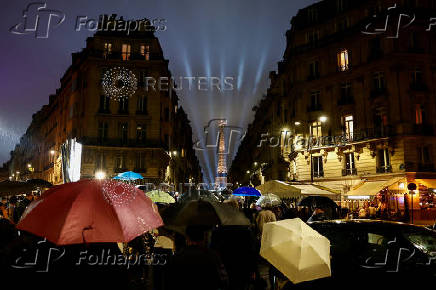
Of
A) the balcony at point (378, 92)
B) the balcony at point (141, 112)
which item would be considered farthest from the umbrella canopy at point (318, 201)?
the balcony at point (141, 112)

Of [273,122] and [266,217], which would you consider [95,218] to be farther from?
[273,122]

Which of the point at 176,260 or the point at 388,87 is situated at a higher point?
the point at 388,87

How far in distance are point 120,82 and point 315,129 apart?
27.1 metres

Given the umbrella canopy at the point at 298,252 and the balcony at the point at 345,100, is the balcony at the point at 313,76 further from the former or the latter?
the umbrella canopy at the point at 298,252

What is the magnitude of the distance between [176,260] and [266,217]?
824cm

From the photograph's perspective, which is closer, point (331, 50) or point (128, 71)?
point (331, 50)

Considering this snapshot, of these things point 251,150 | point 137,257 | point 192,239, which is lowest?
point 137,257

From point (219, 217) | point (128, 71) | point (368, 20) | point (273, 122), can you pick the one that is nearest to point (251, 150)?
point (273, 122)

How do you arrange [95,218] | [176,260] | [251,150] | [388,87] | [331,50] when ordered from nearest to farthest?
[176,260]
[95,218]
[388,87]
[331,50]
[251,150]

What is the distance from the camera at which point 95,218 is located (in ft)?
13.0

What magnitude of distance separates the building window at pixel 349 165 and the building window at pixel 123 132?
89.1ft

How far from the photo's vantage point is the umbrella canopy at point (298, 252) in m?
4.38

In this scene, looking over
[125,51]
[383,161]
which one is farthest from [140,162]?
[383,161]

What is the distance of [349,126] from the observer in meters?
33.6
